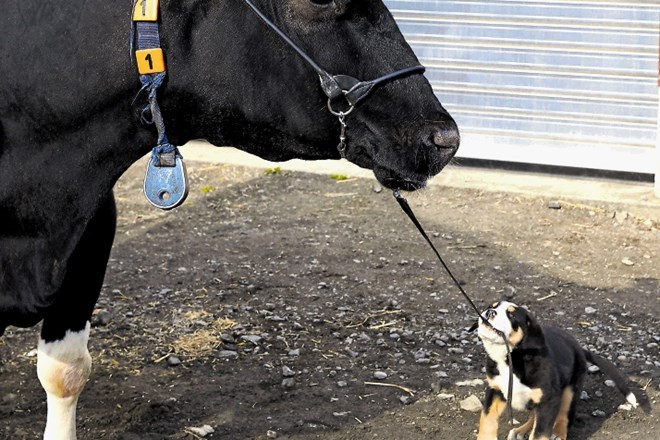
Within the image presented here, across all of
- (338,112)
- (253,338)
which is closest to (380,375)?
(253,338)

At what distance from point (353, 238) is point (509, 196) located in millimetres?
1439

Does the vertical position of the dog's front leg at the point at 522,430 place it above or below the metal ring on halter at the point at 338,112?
below

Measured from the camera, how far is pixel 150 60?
132 inches

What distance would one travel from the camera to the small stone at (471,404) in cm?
504

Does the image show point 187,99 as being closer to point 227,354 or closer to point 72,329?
point 72,329

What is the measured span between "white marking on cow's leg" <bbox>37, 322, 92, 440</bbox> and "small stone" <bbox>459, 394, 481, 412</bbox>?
1.70 metres

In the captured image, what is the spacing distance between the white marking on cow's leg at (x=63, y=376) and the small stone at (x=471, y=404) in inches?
66.9

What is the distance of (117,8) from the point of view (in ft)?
11.2

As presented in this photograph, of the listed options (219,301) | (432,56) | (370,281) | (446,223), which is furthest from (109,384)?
(432,56)

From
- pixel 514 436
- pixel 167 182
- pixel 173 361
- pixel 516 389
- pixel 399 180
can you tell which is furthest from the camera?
pixel 173 361

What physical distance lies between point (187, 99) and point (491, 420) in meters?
1.99

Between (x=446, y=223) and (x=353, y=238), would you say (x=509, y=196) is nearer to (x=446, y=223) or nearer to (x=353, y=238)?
(x=446, y=223)

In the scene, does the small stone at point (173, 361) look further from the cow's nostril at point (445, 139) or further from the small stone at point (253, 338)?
the cow's nostril at point (445, 139)

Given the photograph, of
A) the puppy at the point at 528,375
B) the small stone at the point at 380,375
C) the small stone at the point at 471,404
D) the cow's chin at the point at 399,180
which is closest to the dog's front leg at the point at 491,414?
the puppy at the point at 528,375
